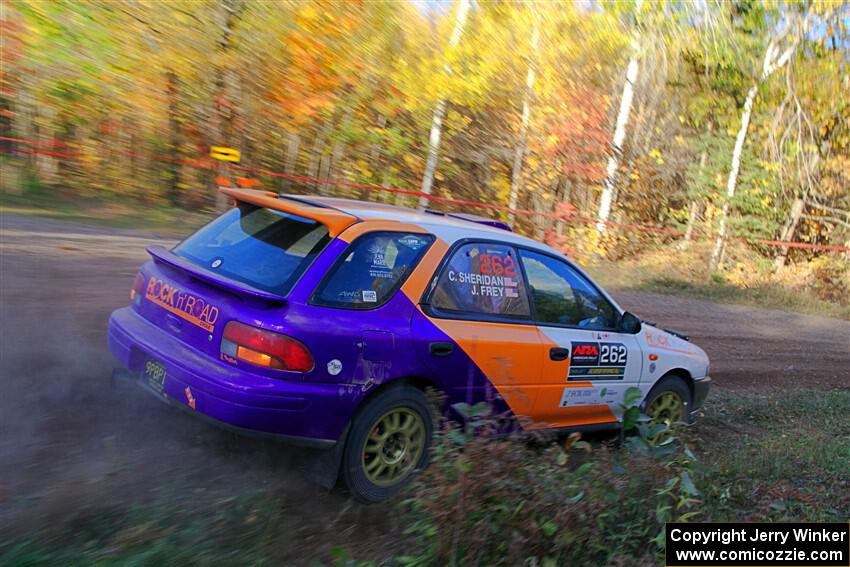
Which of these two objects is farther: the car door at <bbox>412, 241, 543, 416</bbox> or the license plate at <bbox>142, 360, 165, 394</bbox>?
the car door at <bbox>412, 241, 543, 416</bbox>

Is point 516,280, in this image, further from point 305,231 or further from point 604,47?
point 604,47

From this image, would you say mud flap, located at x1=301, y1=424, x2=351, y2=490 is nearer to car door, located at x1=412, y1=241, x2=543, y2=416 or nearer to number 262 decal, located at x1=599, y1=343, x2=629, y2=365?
car door, located at x1=412, y1=241, x2=543, y2=416

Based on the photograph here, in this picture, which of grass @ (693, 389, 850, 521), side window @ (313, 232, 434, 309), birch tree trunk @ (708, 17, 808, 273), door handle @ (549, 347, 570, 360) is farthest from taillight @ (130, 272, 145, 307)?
birch tree trunk @ (708, 17, 808, 273)

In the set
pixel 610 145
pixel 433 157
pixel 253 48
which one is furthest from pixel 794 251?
pixel 253 48

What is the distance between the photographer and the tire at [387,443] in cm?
415

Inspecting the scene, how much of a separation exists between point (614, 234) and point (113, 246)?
13463 mm

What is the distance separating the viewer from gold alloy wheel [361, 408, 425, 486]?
13.9ft

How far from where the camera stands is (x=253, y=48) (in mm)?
14773

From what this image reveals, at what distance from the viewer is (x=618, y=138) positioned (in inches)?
856

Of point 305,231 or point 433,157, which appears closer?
point 305,231

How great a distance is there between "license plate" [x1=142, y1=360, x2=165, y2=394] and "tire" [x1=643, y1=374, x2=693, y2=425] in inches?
147

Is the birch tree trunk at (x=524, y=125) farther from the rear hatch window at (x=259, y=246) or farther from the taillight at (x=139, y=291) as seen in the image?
the taillight at (x=139, y=291)

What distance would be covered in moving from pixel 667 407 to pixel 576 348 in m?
1.46

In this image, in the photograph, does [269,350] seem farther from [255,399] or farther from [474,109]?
[474,109]
